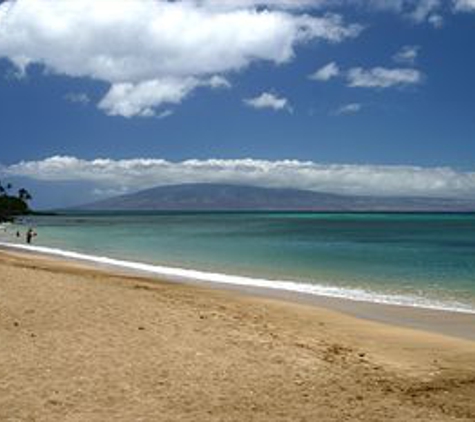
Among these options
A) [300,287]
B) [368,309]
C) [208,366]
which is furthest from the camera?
[300,287]

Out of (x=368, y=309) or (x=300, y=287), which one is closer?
(x=368, y=309)

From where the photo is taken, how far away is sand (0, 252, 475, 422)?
366 inches

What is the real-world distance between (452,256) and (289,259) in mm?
11910

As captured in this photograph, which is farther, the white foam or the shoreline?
the white foam

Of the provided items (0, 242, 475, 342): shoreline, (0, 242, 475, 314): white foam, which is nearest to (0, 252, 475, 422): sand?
(0, 242, 475, 342): shoreline

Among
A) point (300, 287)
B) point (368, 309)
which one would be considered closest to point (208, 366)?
point (368, 309)

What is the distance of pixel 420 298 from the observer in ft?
82.9

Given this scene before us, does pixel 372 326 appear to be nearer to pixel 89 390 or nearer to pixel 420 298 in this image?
pixel 420 298

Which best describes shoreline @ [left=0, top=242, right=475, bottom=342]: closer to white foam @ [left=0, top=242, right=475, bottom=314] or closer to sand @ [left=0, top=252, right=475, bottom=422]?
white foam @ [left=0, top=242, right=475, bottom=314]

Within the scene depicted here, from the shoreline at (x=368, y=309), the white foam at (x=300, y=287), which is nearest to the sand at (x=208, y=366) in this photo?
the shoreline at (x=368, y=309)

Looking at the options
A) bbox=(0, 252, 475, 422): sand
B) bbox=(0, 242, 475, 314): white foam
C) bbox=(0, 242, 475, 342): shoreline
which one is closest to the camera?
bbox=(0, 252, 475, 422): sand

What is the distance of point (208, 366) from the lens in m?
11.4

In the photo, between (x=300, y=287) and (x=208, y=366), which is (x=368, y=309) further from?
(x=208, y=366)

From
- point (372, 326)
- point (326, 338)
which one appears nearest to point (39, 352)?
point (326, 338)
